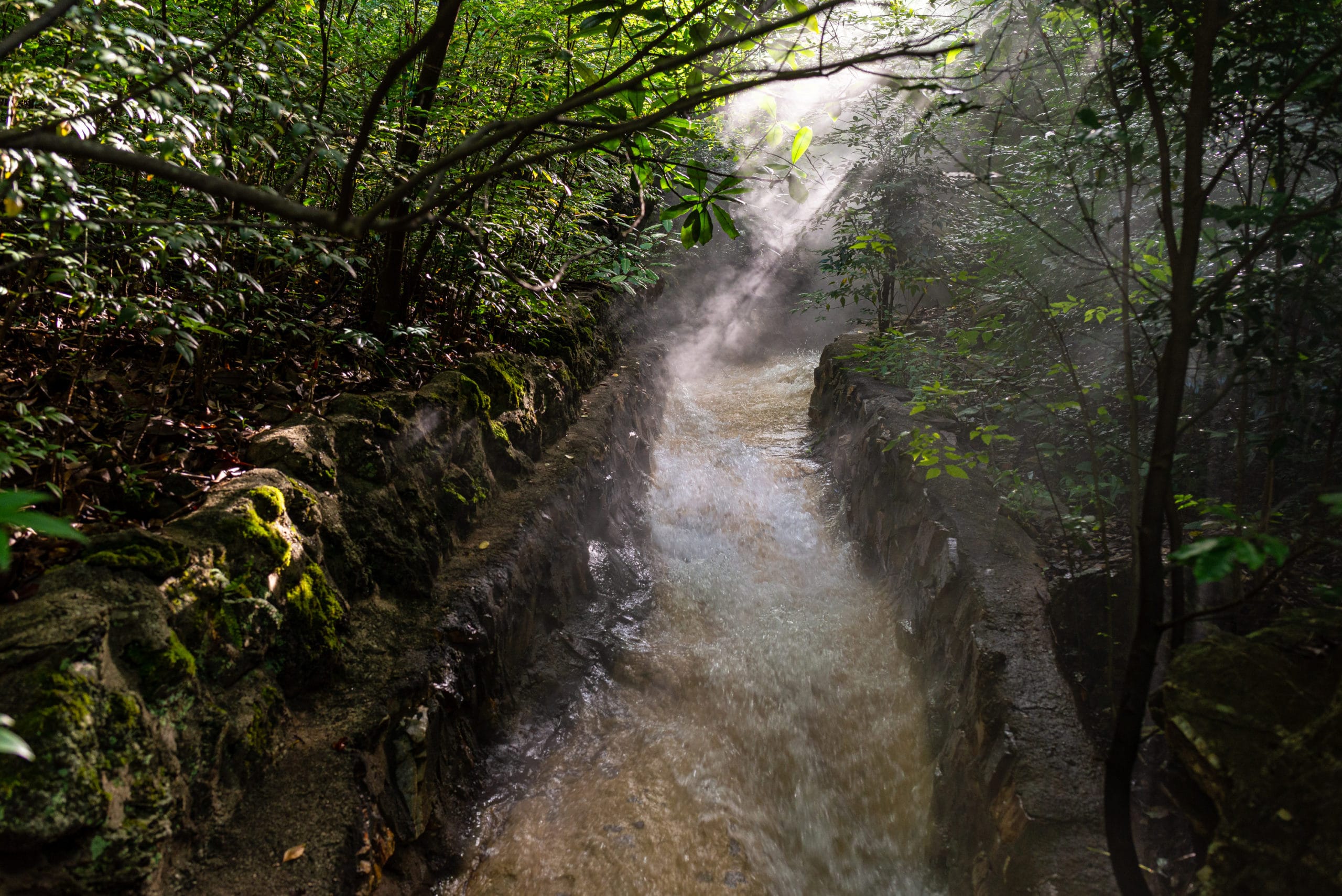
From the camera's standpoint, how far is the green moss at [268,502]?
245cm

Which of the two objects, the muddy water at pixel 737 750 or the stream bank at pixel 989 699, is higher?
the stream bank at pixel 989 699

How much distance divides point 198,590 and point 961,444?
5.22 m

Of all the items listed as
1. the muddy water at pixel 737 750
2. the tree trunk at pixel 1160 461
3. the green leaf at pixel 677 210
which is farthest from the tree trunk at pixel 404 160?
the tree trunk at pixel 1160 461

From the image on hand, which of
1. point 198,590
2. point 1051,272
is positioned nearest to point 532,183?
point 198,590

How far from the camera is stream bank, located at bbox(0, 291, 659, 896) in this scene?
167 cm

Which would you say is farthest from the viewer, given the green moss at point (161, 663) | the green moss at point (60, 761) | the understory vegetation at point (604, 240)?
the green moss at point (161, 663)

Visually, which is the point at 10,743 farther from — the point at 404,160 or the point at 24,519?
the point at 404,160

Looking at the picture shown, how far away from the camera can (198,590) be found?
2125mm

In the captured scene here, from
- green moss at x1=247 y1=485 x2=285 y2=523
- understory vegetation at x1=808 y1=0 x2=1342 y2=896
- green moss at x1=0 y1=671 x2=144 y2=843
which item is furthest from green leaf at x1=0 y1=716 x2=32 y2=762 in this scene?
green moss at x1=247 y1=485 x2=285 y2=523

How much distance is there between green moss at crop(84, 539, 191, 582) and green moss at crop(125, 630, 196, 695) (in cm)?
19

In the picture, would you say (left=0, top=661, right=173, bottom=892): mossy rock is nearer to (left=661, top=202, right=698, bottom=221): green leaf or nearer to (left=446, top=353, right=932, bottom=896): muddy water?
(left=446, top=353, right=932, bottom=896): muddy water

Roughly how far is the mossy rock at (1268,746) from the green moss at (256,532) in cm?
302

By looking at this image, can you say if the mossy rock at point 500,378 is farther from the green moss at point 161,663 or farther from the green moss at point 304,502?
the green moss at point 161,663

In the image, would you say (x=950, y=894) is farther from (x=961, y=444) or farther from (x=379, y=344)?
(x=379, y=344)
